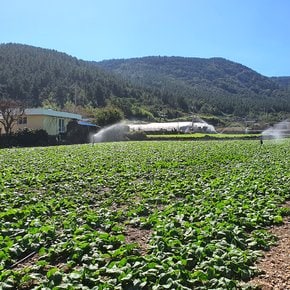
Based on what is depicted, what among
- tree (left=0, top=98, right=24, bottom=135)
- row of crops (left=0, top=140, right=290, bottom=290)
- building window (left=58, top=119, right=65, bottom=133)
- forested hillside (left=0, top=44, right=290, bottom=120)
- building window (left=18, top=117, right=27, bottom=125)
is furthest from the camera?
forested hillside (left=0, top=44, right=290, bottom=120)

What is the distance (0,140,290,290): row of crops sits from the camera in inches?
177

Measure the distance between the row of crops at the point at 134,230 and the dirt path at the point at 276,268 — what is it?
0.50 feet

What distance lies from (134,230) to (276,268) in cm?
256

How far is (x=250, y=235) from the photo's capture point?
6.46m

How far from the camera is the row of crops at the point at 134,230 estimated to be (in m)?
4.50

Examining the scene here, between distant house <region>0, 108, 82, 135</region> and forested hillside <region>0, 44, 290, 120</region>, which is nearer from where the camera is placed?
distant house <region>0, 108, 82, 135</region>

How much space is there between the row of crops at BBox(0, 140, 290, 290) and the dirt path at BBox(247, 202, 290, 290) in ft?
0.50

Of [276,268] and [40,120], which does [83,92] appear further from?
[276,268]

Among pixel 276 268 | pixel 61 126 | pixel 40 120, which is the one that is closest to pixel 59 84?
pixel 61 126

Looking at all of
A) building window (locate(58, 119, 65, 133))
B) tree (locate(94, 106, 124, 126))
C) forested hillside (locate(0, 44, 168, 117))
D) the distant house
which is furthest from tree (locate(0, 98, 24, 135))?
forested hillside (locate(0, 44, 168, 117))

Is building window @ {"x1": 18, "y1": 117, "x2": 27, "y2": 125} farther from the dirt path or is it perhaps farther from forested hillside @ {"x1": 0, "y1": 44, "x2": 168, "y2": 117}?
forested hillside @ {"x1": 0, "y1": 44, "x2": 168, "y2": 117}

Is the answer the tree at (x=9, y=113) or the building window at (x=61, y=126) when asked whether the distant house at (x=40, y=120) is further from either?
the tree at (x=9, y=113)

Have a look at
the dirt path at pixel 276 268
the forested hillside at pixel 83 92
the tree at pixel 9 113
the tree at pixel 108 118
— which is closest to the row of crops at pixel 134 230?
the dirt path at pixel 276 268

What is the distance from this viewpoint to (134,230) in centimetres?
690
